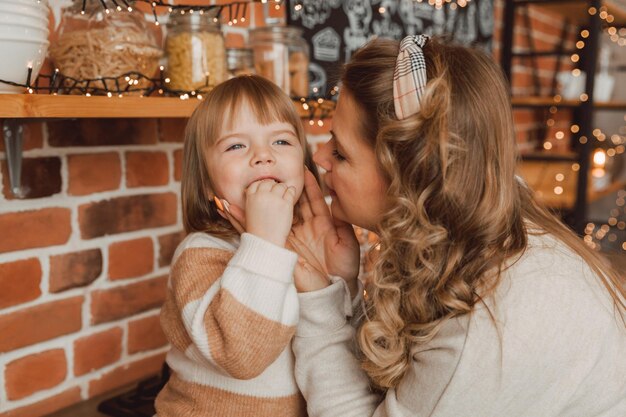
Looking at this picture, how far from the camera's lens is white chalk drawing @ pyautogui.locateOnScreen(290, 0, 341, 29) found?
73.3 inches

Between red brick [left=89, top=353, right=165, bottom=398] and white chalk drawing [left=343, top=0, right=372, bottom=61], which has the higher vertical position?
white chalk drawing [left=343, top=0, right=372, bottom=61]

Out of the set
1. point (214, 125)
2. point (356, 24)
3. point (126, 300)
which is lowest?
point (126, 300)

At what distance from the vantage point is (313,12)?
192cm

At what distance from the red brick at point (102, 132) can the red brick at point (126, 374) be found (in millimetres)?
515

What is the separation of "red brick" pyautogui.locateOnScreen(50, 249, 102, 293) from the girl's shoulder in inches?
11.4

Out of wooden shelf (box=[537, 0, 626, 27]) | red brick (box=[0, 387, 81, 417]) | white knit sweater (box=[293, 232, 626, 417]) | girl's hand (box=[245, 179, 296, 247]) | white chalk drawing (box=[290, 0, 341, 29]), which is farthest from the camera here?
wooden shelf (box=[537, 0, 626, 27])

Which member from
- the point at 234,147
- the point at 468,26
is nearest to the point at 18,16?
the point at 234,147

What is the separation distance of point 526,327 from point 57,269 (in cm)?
92

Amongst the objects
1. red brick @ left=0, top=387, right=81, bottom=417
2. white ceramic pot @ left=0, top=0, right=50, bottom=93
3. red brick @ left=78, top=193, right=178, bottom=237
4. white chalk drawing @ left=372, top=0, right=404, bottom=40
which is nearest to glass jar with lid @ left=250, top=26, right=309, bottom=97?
red brick @ left=78, top=193, right=178, bottom=237

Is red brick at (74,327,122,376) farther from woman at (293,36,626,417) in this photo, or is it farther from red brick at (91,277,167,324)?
woman at (293,36,626,417)

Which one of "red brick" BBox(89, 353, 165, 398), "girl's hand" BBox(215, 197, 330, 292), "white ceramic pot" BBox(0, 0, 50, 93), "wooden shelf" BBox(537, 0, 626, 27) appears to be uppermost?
"wooden shelf" BBox(537, 0, 626, 27)

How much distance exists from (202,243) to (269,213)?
16 cm

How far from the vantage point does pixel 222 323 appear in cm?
103

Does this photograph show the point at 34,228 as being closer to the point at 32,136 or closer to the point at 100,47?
the point at 32,136
